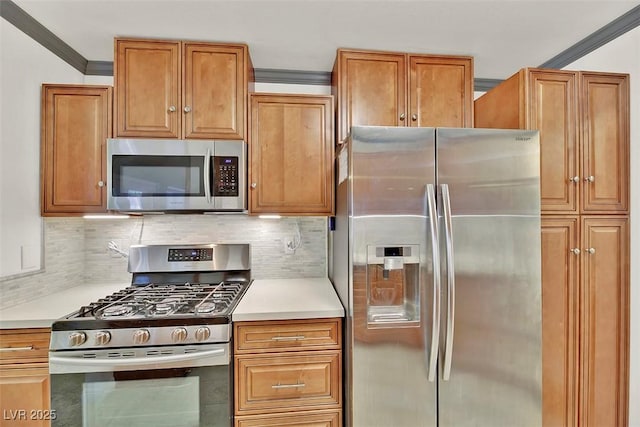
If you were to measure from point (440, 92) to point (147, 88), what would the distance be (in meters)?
1.82

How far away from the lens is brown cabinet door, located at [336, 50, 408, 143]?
6.33 ft

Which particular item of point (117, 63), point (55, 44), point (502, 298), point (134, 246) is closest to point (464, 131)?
point (502, 298)

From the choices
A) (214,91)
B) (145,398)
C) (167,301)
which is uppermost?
(214,91)

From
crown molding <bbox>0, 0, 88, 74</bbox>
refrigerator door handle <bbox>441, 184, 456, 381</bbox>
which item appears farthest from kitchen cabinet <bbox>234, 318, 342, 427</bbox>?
crown molding <bbox>0, 0, 88, 74</bbox>

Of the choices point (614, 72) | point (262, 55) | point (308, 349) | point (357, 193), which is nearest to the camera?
point (357, 193)

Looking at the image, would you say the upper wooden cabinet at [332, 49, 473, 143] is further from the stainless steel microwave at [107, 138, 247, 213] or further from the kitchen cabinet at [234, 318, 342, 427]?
the kitchen cabinet at [234, 318, 342, 427]

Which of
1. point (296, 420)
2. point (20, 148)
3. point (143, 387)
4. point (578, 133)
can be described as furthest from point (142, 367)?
point (578, 133)

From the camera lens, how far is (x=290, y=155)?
1.92 meters

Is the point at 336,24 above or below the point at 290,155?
above

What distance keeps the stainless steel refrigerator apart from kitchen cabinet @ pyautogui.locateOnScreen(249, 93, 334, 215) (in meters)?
0.47

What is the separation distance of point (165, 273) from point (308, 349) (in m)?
1.18

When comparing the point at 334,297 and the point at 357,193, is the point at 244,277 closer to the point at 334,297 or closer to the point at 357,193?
the point at 334,297

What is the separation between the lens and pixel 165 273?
2107 mm

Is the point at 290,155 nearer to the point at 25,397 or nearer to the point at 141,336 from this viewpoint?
the point at 141,336
